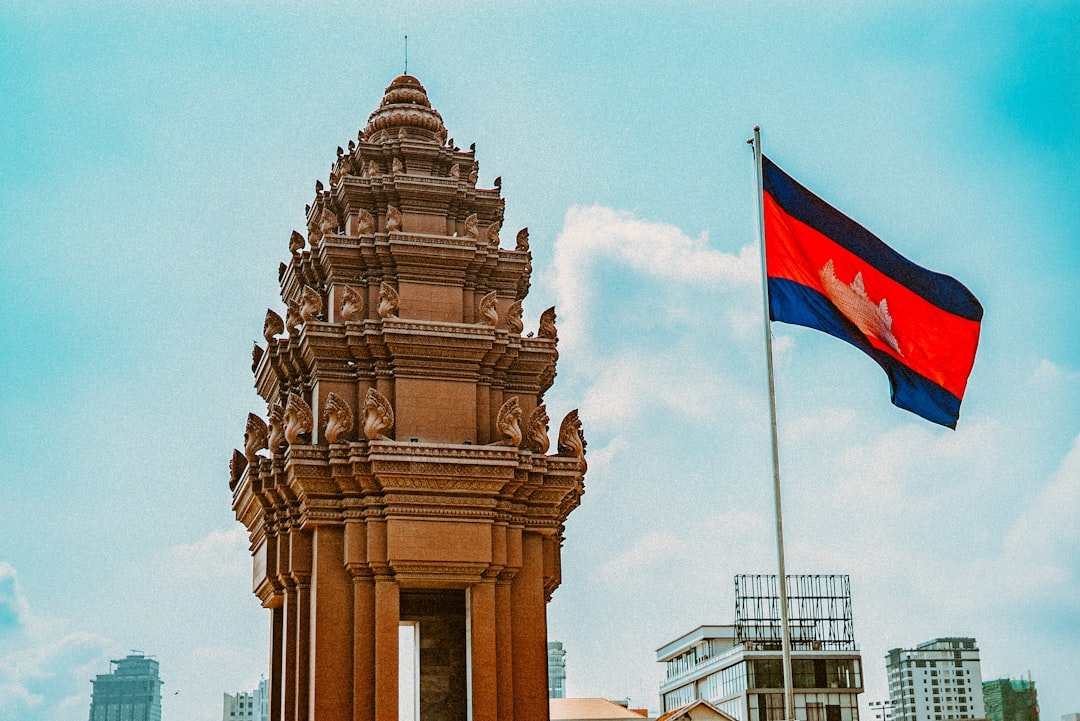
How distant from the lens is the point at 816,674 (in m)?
80.9

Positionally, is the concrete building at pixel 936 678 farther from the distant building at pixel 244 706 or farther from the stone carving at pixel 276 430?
the stone carving at pixel 276 430

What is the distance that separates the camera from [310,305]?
30891mm

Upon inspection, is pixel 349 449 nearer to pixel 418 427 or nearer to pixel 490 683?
pixel 418 427

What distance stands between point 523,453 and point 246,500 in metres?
6.96

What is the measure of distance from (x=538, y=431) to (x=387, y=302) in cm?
427

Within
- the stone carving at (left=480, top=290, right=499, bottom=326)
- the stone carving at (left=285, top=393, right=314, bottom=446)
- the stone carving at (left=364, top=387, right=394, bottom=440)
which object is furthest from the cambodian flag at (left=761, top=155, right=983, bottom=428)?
the stone carving at (left=285, top=393, right=314, bottom=446)

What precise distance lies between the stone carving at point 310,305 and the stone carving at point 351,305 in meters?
0.69

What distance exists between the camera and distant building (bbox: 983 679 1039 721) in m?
116

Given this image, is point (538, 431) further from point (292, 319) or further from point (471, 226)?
point (292, 319)

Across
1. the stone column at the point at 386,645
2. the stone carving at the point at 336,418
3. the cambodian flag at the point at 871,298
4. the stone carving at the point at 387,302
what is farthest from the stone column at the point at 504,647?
the cambodian flag at the point at 871,298

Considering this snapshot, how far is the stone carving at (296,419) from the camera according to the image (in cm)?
2953

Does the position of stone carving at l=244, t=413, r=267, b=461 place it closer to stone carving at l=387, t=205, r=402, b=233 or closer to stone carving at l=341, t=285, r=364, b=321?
stone carving at l=341, t=285, r=364, b=321

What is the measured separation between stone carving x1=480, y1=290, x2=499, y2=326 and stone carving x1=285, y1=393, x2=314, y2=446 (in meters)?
4.25

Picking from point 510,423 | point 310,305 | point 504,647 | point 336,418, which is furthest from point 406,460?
point 310,305
